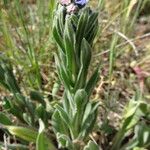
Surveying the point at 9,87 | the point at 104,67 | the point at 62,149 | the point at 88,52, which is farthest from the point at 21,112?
the point at 104,67

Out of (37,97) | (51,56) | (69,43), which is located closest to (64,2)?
(69,43)

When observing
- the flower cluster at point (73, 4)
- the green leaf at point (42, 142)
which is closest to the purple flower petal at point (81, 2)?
the flower cluster at point (73, 4)

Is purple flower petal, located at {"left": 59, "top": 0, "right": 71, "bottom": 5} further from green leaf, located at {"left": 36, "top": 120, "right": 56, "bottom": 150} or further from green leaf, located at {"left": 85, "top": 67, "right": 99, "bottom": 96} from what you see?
green leaf, located at {"left": 36, "top": 120, "right": 56, "bottom": 150}

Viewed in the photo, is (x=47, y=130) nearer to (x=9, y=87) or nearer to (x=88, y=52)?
(x=9, y=87)

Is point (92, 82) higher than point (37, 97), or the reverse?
point (92, 82)

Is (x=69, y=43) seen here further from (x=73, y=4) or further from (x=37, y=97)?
(x=37, y=97)
